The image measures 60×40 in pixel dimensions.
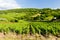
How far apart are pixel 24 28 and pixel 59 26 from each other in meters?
3.41

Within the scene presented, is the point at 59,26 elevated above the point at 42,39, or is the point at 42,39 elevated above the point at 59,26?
the point at 59,26

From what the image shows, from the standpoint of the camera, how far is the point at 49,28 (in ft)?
54.9

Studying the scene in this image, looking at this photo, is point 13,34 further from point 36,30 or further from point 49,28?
point 49,28

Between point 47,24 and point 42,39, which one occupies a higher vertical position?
point 47,24

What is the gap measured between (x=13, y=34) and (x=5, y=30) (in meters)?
0.84

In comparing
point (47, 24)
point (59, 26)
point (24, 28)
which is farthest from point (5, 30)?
point (59, 26)

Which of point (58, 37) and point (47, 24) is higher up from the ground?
point (47, 24)

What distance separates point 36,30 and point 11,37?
2.48 meters

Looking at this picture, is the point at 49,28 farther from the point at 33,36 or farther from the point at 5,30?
the point at 5,30

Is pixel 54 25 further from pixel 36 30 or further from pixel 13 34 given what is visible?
pixel 13 34

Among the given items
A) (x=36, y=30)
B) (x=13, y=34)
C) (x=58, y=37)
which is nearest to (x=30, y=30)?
(x=36, y=30)

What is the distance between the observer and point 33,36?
1673cm

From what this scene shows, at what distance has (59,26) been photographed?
17047mm

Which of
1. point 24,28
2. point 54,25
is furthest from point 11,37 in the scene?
point 54,25
